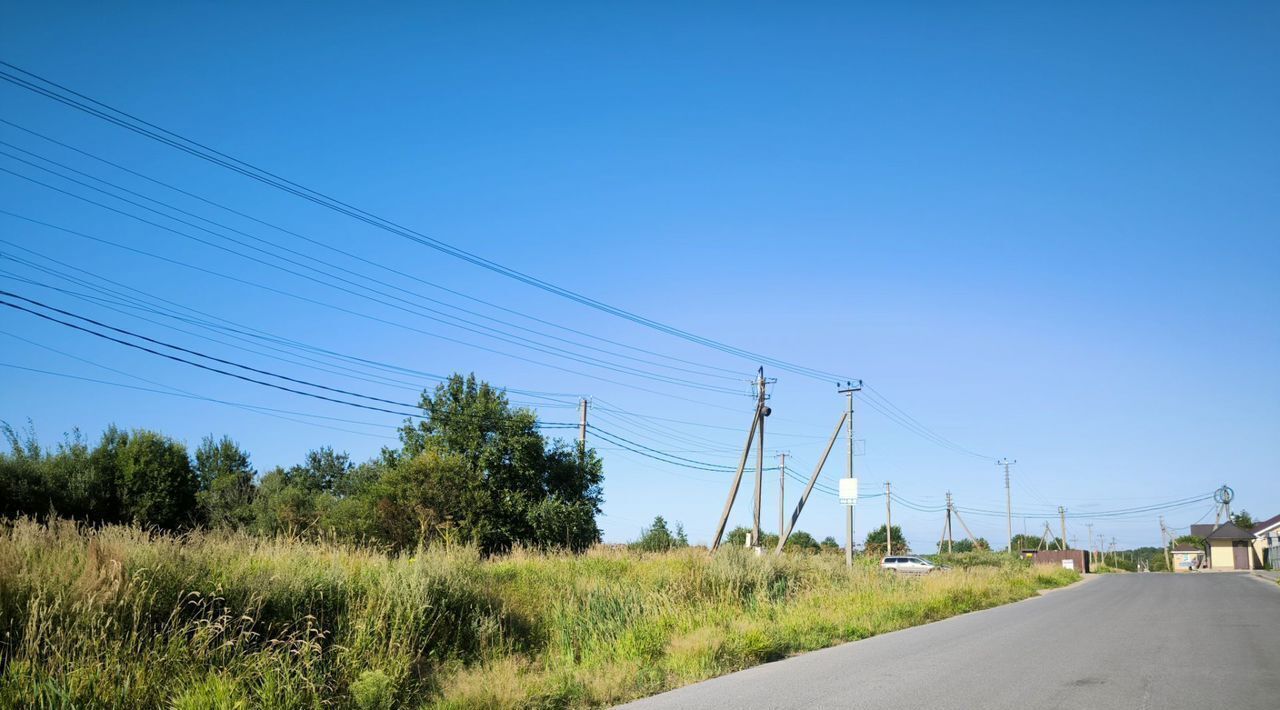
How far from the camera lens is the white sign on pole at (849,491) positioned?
39031 mm

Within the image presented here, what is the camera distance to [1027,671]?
982 centimetres

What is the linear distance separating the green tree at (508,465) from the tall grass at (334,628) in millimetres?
21286

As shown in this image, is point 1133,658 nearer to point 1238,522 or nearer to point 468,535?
point 468,535

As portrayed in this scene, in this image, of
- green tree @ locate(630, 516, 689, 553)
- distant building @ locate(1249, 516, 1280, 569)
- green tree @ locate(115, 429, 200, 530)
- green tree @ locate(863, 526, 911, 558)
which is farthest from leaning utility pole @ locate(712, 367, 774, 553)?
distant building @ locate(1249, 516, 1280, 569)

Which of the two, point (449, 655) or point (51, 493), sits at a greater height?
point (51, 493)

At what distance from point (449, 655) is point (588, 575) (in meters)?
7.83

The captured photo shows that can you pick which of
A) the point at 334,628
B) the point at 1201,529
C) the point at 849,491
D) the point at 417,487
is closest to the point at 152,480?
the point at 417,487

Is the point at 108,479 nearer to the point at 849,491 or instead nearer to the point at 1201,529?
the point at 849,491

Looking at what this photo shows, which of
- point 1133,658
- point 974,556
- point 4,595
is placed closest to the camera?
point 4,595

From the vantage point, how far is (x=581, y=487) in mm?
43156

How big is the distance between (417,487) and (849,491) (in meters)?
21.0

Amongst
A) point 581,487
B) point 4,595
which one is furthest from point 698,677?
point 581,487

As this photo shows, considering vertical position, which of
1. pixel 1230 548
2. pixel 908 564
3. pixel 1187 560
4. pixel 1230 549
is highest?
pixel 1230 548

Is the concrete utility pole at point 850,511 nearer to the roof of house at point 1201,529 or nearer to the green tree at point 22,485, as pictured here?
the green tree at point 22,485
